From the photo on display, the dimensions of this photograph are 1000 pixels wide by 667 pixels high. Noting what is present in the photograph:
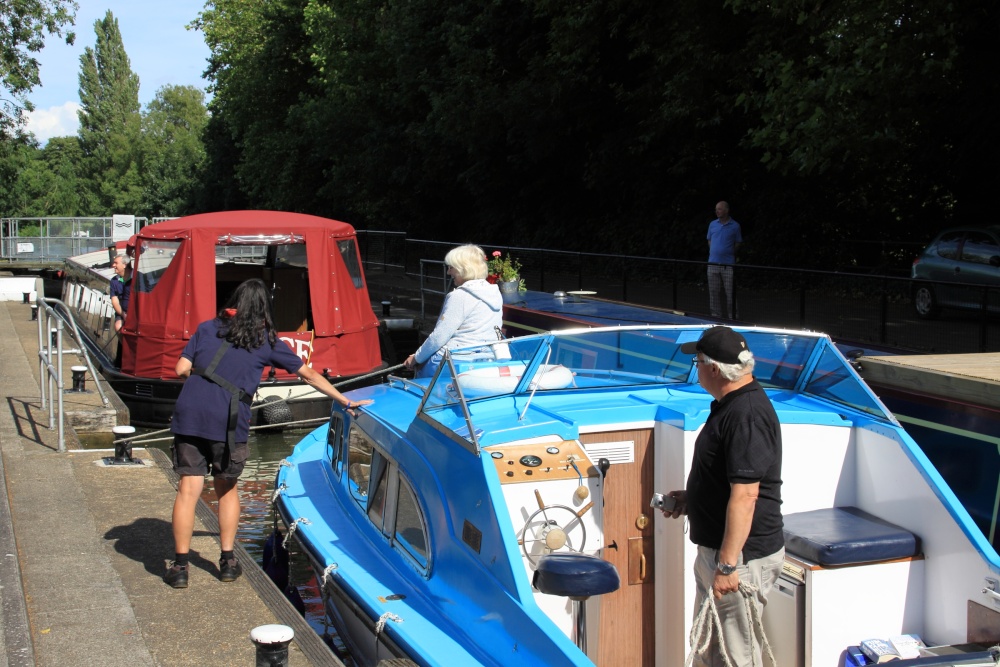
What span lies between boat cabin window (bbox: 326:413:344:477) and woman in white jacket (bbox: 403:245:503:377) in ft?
2.43

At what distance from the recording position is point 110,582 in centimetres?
562

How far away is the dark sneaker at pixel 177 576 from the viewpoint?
5.51 metres

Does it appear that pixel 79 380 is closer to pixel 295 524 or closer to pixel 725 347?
pixel 295 524

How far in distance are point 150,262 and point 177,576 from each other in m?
8.42

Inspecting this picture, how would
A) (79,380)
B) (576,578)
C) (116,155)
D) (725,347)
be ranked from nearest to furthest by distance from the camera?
(725,347)
(576,578)
(79,380)
(116,155)

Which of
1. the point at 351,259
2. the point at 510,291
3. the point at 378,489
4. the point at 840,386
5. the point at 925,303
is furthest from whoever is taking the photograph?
the point at 510,291

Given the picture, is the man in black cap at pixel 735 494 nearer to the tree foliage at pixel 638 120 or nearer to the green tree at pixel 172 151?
the tree foliage at pixel 638 120

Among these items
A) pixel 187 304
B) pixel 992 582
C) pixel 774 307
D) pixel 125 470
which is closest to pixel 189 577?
pixel 125 470

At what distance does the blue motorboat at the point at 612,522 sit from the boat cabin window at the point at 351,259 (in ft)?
26.8

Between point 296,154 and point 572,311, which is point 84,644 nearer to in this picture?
point 572,311

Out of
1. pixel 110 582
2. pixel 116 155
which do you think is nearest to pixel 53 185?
pixel 116 155

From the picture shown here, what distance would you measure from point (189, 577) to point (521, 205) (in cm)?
2642

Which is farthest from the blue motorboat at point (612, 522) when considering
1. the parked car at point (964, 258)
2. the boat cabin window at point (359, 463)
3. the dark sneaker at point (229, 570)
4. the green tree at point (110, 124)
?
the green tree at point (110, 124)

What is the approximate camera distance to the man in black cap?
11.9ft
